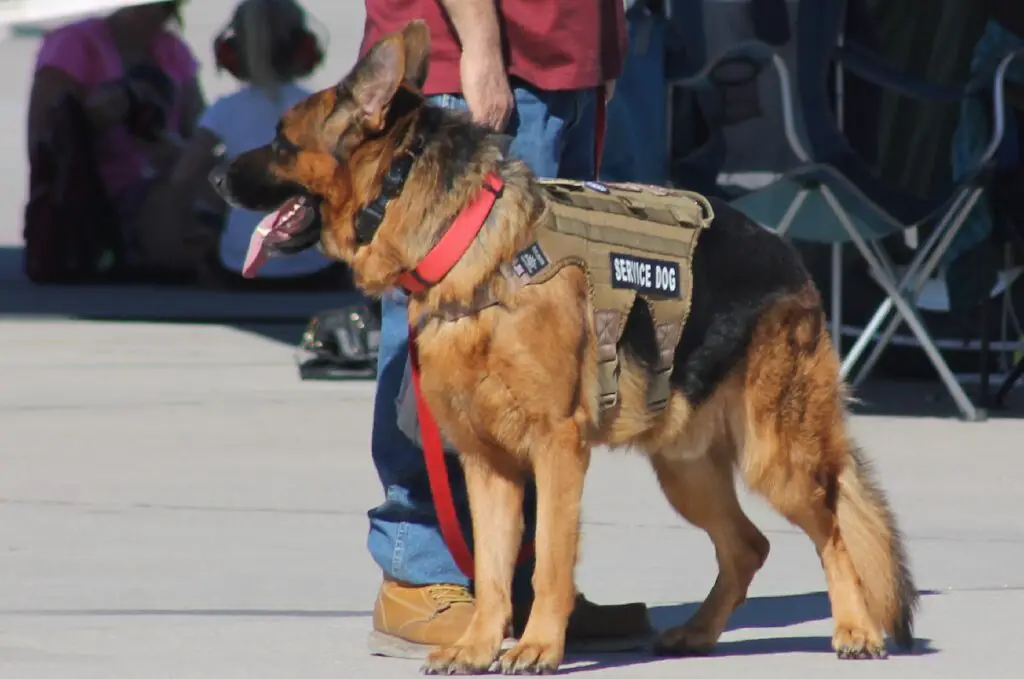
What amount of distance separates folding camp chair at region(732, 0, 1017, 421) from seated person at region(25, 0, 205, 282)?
6.25 meters

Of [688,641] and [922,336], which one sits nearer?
[688,641]

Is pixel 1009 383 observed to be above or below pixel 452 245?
below

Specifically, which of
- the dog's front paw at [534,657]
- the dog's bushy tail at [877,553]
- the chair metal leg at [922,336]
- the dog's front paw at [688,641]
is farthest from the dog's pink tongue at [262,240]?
the chair metal leg at [922,336]

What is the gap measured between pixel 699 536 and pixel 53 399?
3.88 metres

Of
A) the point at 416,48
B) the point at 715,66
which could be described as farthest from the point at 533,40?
the point at 715,66

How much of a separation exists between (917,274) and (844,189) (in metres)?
0.65

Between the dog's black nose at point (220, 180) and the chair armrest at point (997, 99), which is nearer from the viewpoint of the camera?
the dog's black nose at point (220, 180)

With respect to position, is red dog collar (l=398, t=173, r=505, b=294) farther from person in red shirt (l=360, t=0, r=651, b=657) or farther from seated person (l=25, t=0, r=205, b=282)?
seated person (l=25, t=0, r=205, b=282)

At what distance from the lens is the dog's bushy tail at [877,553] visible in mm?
4926

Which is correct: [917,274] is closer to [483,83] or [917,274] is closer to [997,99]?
[997,99]

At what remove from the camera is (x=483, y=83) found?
→ 188 inches

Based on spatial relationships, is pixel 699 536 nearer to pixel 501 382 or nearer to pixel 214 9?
pixel 501 382

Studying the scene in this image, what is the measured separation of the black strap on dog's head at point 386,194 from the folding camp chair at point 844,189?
4.05m

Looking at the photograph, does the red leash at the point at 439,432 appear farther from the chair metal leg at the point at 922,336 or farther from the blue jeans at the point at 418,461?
the chair metal leg at the point at 922,336
